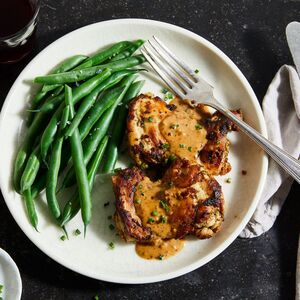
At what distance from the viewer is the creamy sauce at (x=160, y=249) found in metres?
4.82

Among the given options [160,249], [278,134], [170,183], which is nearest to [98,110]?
[170,183]

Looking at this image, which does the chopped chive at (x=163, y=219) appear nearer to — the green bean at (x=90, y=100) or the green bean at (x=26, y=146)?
the green bean at (x=90, y=100)

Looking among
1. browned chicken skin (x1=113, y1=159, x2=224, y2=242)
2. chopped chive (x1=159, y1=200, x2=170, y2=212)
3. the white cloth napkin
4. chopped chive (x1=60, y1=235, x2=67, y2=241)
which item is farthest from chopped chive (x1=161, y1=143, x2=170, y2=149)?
chopped chive (x1=60, y1=235, x2=67, y2=241)

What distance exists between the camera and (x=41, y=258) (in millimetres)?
5039

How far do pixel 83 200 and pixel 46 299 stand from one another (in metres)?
0.92

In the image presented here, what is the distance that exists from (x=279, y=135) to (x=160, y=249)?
139 cm

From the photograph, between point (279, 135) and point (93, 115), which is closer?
point (93, 115)

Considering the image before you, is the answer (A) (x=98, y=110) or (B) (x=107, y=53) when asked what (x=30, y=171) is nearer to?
(A) (x=98, y=110)

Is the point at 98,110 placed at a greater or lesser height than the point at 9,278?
greater

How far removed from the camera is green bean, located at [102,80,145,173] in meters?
4.87

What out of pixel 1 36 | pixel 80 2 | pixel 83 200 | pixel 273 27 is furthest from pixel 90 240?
pixel 273 27

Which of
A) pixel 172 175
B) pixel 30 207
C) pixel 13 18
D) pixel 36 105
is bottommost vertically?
pixel 30 207

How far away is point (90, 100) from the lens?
485 cm

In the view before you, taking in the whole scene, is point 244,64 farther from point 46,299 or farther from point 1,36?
point 46,299
